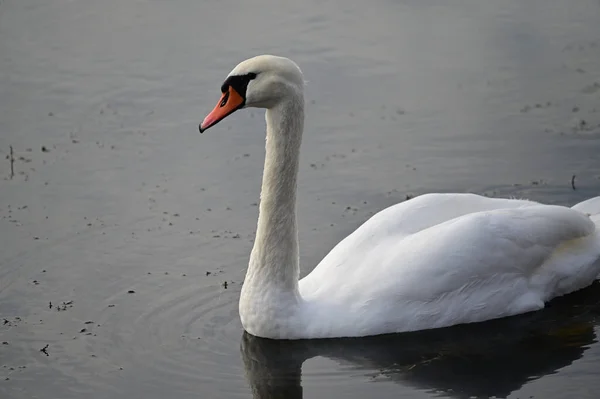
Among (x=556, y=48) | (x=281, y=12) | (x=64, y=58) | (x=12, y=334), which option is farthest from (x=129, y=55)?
(x=12, y=334)

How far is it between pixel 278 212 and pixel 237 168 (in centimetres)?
327

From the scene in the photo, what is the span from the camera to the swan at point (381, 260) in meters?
9.17

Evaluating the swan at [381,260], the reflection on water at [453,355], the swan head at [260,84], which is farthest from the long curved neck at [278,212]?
the reflection on water at [453,355]

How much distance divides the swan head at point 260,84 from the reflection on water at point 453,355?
1678 millimetres

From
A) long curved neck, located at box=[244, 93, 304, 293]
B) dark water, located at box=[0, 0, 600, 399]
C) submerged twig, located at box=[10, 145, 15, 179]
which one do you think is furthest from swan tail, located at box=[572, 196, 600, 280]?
submerged twig, located at box=[10, 145, 15, 179]

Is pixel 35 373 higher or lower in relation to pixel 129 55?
lower

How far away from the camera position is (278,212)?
939cm

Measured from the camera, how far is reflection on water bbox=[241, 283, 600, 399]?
8656mm

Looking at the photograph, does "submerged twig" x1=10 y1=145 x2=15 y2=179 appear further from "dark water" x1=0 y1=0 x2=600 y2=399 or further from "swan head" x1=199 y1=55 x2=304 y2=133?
"swan head" x1=199 y1=55 x2=304 y2=133

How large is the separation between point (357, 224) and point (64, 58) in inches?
226

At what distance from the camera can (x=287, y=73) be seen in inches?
359

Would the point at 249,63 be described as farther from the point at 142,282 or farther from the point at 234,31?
the point at 234,31

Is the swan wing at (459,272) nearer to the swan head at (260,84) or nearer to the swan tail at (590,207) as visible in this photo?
the swan tail at (590,207)

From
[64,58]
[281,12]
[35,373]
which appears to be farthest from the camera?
[281,12]
